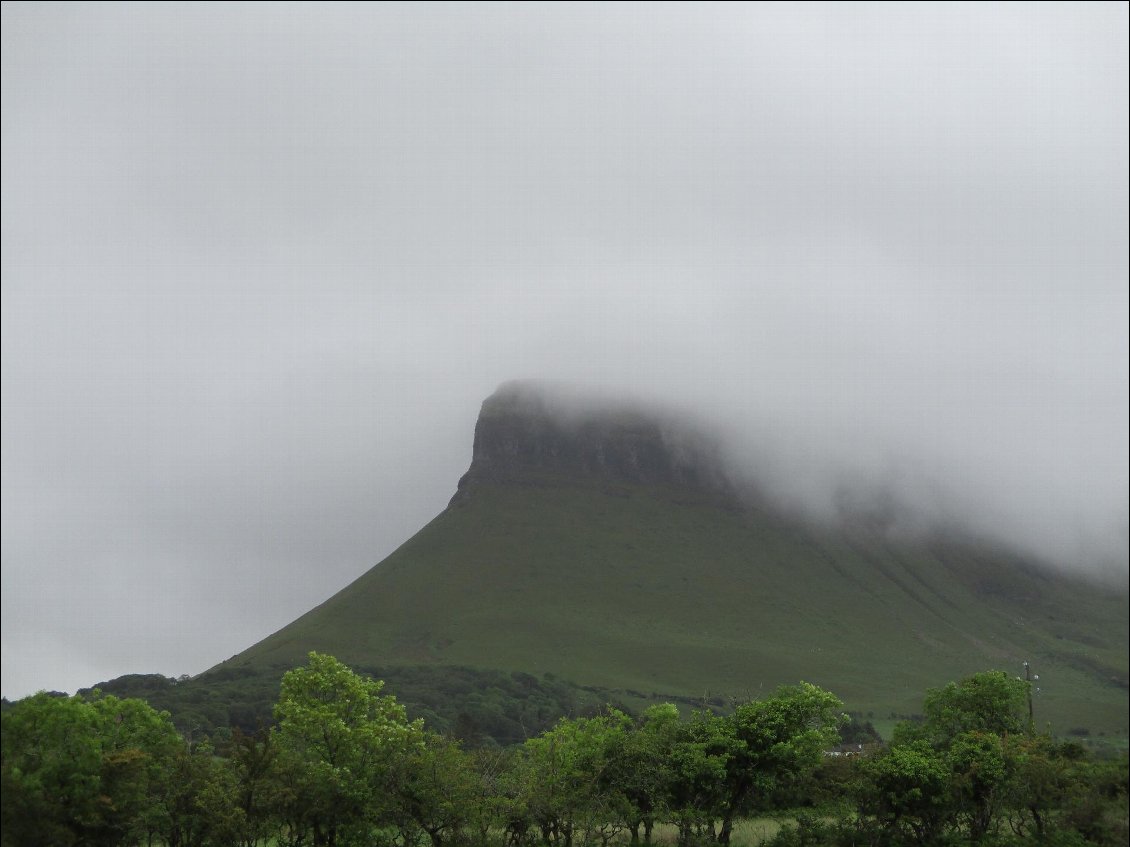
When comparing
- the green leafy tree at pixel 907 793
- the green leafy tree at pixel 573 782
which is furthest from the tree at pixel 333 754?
the green leafy tree at pixel 907 793

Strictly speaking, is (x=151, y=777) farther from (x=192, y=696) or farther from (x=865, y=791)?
Answer: (x=192, y=696)

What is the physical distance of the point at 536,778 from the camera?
48.6 m

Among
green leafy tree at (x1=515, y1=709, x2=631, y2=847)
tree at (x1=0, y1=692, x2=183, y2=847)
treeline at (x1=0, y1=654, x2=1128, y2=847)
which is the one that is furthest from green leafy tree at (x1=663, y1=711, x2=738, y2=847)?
A: tree at (x1=0, y1=692, x2=183, y2=847)

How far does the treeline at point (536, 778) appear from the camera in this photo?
38906 millimetres

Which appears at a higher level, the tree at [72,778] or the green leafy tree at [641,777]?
the tree at [72,778]

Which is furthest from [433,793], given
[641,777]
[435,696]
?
[435,696]

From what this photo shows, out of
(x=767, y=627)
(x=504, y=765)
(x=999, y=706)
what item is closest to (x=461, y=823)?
(x=504, y=765)

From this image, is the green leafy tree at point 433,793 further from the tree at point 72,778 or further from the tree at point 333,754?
the tree at point 72,778

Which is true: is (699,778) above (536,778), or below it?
below

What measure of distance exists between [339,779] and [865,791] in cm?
2509

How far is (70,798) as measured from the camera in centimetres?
3716

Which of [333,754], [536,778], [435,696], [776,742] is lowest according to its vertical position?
[435,696]

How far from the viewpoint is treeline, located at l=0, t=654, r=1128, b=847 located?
38906 millimetres

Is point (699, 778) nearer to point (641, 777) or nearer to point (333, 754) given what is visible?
point (641, 777)
